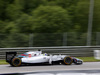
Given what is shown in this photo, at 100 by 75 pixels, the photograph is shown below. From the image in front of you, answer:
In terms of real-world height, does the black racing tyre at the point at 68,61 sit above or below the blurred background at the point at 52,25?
below

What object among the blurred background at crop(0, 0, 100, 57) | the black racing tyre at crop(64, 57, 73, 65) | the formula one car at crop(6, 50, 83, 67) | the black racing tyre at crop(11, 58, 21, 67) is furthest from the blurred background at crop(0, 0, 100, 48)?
the black racing tyre at crop(64, 57, 73, 65)

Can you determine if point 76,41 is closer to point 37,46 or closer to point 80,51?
point 80,51

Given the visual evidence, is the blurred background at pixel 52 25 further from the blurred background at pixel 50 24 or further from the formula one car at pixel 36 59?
the formula one car at pixel 36 59

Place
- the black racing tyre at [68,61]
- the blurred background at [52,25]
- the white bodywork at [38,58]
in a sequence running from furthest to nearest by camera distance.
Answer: the blurred background at [52,25] < the black racing tyre at [68,61] < the white bodywork at [38,58]

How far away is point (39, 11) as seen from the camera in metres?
18.0

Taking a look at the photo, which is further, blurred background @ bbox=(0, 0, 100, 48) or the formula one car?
blurred background @ bbox=(0, 0, 100, 48)

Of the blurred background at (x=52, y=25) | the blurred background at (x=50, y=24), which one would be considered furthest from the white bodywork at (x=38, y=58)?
the blurred background at (x=50, y=24)

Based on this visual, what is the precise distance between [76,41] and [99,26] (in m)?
6.45

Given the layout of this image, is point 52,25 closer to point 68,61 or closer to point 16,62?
point 68,61

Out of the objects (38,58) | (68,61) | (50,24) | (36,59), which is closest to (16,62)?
(36,59)

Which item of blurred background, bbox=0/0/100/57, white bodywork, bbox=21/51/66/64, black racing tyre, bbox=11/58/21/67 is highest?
blurred background, bbox=0/0/100/57

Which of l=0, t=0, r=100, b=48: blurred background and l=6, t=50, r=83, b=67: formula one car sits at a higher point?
l=0, t=0, r=100, b=48: blurred background

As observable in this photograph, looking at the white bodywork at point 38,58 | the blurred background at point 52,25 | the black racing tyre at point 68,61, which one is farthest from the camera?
the blurred background at point 52,25

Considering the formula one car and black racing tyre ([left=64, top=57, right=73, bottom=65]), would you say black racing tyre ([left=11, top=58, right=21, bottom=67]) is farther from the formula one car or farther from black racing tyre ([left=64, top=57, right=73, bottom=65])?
black racing tyre ([left=64, top=57, right=73, bottom=65])
